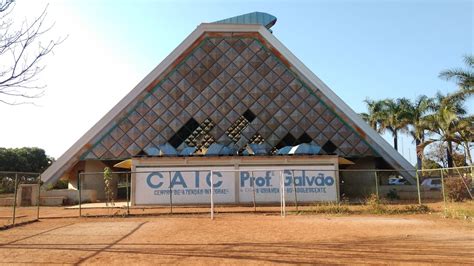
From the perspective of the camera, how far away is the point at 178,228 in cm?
1311

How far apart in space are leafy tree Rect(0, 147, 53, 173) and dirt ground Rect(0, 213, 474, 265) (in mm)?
57218

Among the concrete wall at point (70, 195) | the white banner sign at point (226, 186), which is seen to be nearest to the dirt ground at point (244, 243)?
the white banner sign at point (226, 186)

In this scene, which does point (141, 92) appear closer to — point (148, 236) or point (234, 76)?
point (234, 76)

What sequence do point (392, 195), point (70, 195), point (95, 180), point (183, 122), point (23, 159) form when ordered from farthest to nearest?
point (23, 159) < point (95, 180) < point (183, 122) < point (70, 195) < point (392, 195)

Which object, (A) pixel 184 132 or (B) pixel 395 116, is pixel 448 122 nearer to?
(B) pixel 395 116

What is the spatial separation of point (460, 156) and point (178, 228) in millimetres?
39453

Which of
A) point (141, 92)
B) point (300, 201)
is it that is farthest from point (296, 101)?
point (141, 92)

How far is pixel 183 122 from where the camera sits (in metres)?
29.2

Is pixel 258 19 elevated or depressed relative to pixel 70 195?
elevated

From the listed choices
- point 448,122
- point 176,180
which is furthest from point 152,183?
point 448,122

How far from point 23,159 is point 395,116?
57.3 m

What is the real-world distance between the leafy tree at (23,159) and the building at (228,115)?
41457 millimetres

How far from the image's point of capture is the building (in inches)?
1144

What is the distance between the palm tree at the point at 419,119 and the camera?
3675 cm
